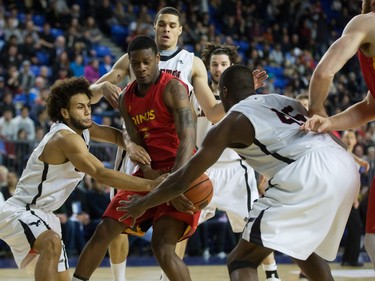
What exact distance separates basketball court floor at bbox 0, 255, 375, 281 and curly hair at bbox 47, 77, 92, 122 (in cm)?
303

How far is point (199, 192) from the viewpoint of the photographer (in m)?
5.15

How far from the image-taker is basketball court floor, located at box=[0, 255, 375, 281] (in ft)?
27.6

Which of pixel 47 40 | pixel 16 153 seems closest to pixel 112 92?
pixel 16 153

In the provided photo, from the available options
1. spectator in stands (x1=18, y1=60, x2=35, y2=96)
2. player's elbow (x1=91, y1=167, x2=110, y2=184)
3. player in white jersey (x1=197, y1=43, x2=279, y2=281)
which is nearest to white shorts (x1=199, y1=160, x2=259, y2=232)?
player in white jersey (x1=197, y1=43, x2=279, y2=281)

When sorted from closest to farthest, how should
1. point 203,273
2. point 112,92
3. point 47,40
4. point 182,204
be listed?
1. point 182,204
2. point 112,92
3. point 203,273
4. point 47,40

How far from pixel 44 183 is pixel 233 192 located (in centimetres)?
216

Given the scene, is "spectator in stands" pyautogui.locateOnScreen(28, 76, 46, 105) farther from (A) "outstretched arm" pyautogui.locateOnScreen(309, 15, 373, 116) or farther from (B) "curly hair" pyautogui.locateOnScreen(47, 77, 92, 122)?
(A) "outstretched arm" pyautogui.locateOnScreen(309, 15, 373, 116)

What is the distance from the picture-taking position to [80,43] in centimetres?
1474

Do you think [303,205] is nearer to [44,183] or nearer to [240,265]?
[240,265]

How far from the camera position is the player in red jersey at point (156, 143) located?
5.19m

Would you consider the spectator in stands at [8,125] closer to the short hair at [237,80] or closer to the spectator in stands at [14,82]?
the spectator in stands at [14,82]

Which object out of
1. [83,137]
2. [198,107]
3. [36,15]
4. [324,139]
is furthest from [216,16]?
[324,139]

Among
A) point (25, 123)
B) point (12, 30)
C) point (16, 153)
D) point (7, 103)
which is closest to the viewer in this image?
point (16, 153)

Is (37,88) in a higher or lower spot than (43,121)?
higher
